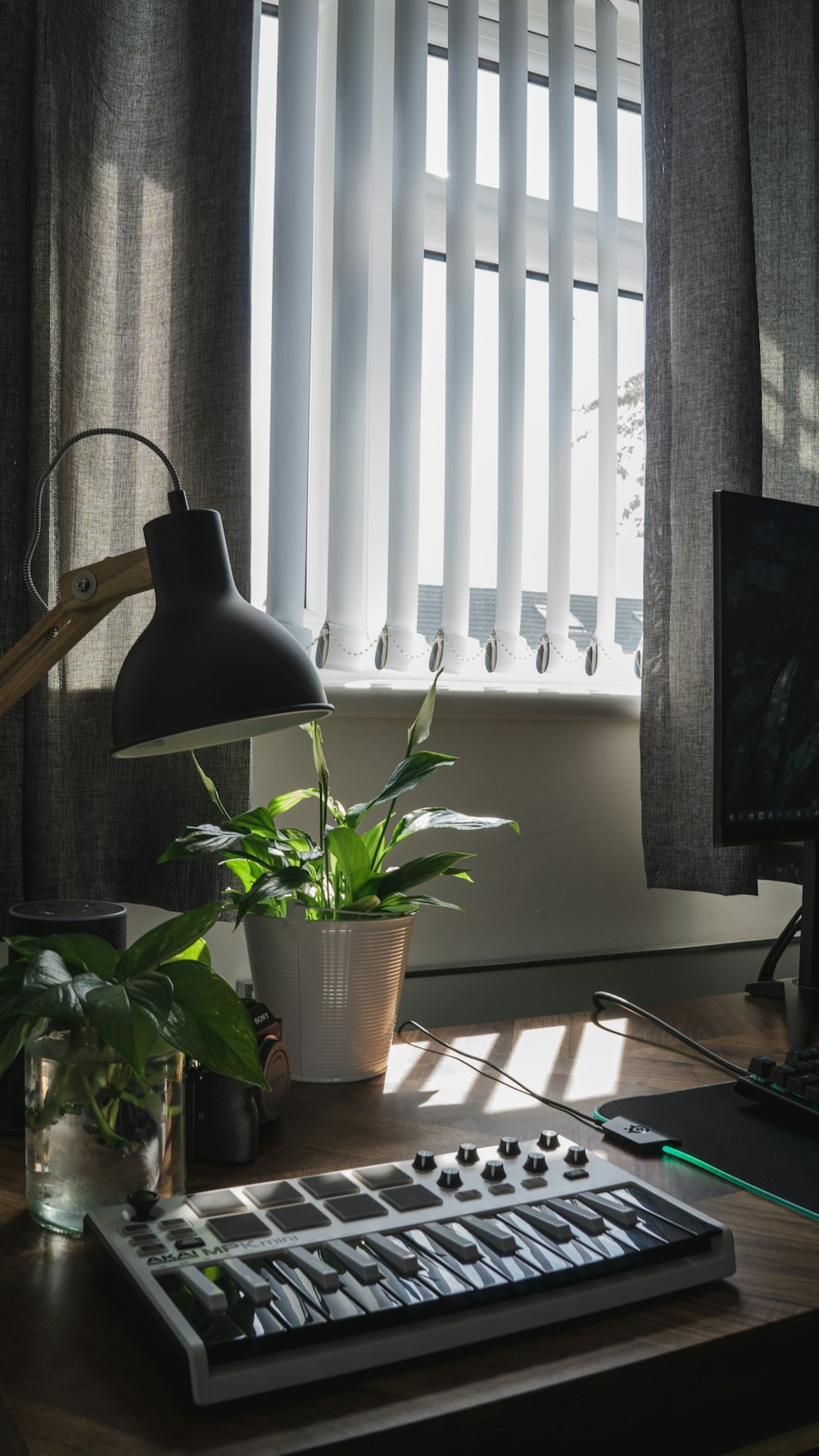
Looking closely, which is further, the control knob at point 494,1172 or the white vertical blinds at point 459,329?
the white vertical blinds at point 459,329

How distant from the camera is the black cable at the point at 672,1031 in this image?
1.01 meters

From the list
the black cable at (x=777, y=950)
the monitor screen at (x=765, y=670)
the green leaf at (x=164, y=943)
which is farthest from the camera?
the black cable at (x=777, y=950)

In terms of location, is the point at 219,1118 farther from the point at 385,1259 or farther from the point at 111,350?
the point at 111,350

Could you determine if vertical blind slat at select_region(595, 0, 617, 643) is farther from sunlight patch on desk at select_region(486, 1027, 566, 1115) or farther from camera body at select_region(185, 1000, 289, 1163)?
camera body at select_region(185, 1000, 289, 1163)

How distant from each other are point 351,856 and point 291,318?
2.36ft

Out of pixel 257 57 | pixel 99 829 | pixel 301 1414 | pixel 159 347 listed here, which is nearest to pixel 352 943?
pixel 99 829

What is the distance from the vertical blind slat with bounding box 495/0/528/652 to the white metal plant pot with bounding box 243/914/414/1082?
0.68m

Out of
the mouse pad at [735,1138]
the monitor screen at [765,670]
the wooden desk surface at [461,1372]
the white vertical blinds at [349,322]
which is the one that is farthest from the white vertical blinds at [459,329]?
the wooden desk surface at [461,1372]

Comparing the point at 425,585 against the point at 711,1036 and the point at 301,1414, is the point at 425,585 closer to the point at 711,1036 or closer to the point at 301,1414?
the point at 711,1036

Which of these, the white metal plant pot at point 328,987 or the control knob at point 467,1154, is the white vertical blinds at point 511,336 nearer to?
the white metal plant pot at point 328,987

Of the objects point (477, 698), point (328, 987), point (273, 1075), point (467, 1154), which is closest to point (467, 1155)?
point (467, 1154)

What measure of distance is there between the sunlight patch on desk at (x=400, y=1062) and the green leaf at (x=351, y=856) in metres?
0.17

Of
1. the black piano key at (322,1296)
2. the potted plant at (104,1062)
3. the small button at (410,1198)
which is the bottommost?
the black piano key at (322,1296)

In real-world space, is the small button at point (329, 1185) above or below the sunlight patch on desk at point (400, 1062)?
above
